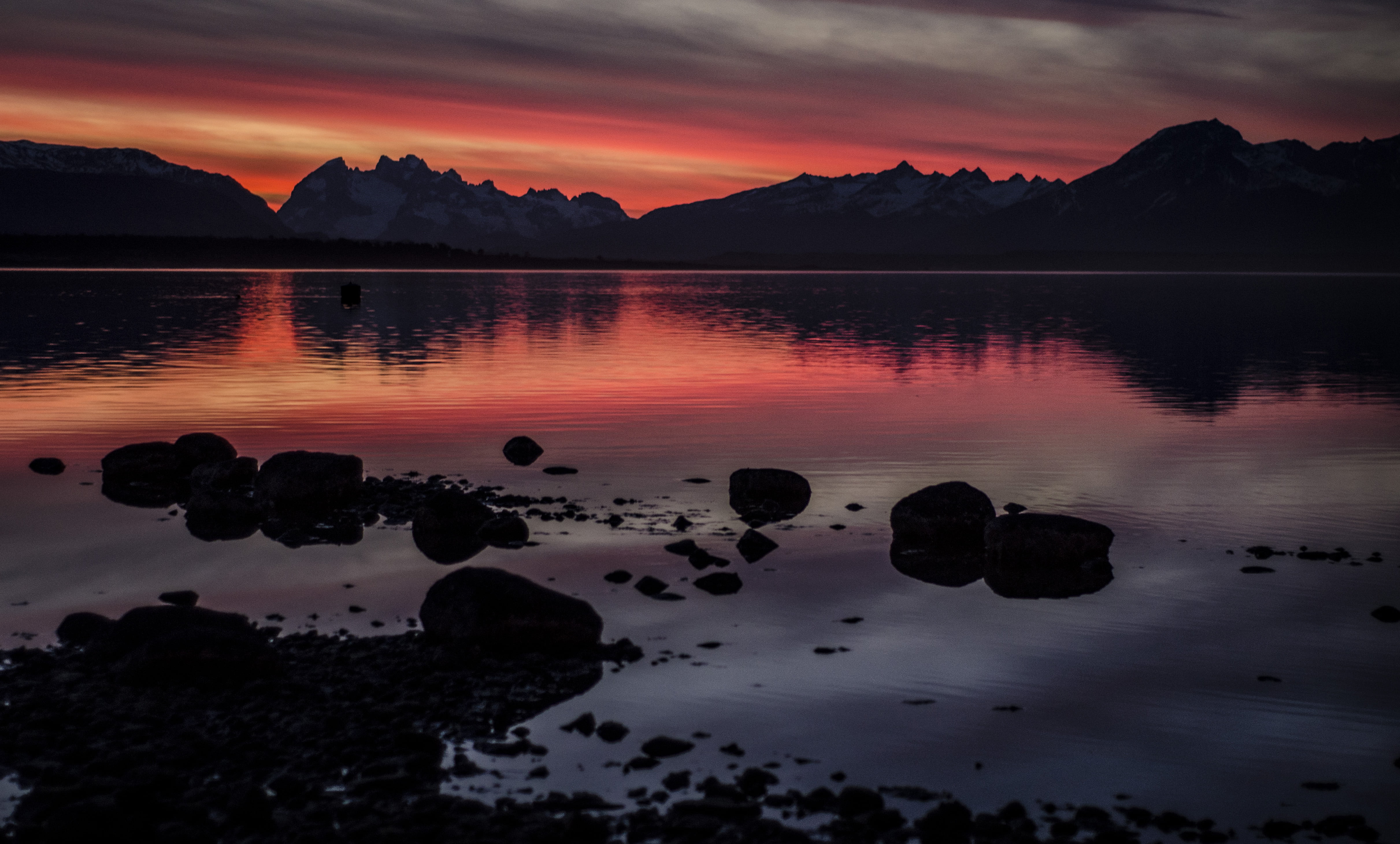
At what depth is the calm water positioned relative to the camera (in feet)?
35.1

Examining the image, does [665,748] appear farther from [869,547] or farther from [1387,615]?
[1387,615]

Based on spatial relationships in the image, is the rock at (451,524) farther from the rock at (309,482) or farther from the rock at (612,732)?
the rock at (612,732)

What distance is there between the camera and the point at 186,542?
59.4ft

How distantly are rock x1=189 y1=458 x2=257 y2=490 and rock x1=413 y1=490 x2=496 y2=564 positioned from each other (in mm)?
4883

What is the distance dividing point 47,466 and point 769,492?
15.4 meters

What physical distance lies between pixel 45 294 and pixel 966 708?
128 meters

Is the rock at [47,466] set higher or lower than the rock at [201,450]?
lower

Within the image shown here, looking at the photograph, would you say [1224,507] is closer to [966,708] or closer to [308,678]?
[966,708]

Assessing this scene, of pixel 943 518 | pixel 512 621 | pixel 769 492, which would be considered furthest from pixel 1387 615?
pixel 512 621

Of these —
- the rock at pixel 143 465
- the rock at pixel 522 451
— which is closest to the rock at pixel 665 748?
the rock at pixel 522 451

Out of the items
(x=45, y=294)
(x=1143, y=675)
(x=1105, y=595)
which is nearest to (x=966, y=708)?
(x=1143, y=675)

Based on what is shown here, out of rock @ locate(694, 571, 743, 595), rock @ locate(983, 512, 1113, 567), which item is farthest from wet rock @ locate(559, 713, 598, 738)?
rock @ locate(983, 512, 1113, 567)

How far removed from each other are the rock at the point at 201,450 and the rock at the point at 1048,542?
608 inches

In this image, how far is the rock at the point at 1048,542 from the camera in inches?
661
